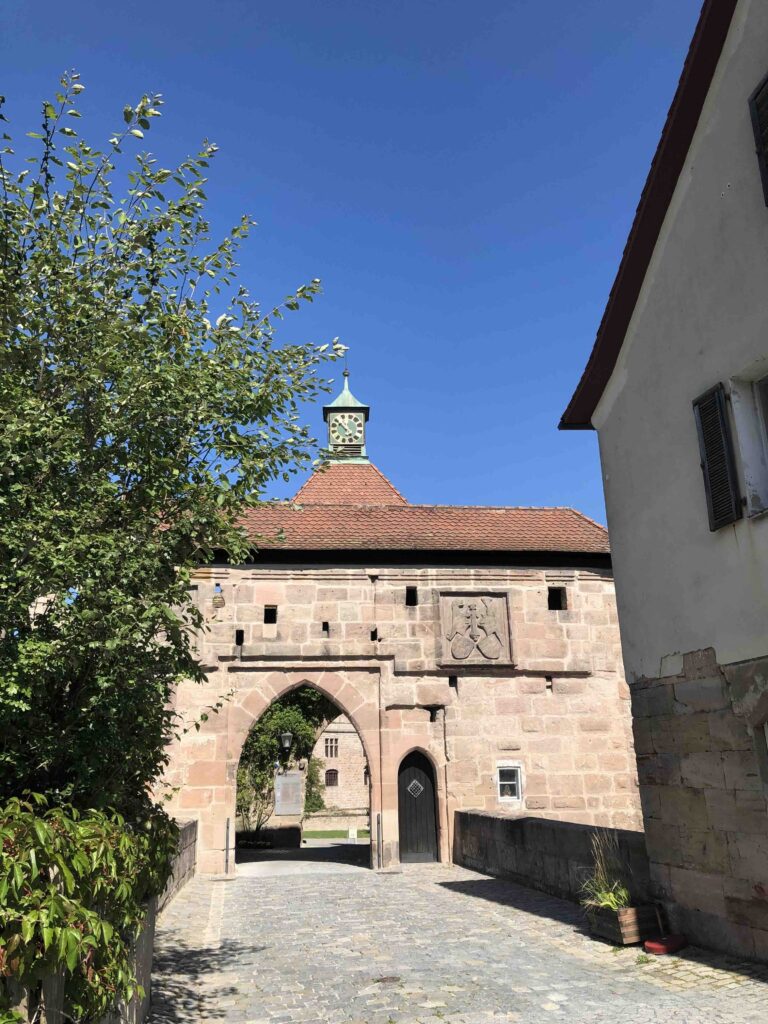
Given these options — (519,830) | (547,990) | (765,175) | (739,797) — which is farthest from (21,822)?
(519,830)

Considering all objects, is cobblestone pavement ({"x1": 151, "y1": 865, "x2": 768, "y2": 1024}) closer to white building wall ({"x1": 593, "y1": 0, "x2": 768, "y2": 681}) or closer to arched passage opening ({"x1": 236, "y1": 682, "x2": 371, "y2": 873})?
white building wall ({"x1": 593, "y1": 0, "x2": 768, "y2": 681})

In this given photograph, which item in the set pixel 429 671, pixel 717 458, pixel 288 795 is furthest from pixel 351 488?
pixel 288 795

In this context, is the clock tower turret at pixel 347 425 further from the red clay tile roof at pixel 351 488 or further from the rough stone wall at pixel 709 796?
the rough stone wall at pixel 709 796

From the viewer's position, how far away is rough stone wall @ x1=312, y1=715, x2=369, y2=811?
49.1 m

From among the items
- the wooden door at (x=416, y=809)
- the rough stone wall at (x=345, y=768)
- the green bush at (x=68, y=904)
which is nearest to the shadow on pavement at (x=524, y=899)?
the wooden door at (x=416, y=809)

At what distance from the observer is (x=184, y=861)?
476 inches

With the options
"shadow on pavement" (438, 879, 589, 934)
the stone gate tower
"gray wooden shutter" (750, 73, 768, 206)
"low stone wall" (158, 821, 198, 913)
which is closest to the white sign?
→ the stone gate tower

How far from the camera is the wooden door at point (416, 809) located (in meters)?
15.0

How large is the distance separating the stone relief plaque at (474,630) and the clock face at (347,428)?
1571 cm

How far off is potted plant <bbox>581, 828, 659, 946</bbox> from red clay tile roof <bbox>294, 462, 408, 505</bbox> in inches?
630

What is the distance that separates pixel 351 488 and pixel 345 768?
3025 centimetres

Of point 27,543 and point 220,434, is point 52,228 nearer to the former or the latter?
point 220,434

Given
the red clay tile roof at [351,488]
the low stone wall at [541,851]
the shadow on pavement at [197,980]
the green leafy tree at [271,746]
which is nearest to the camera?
the shadow on pavement at [197,980]

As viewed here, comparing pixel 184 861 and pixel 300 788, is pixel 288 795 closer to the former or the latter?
pixel 300 788
